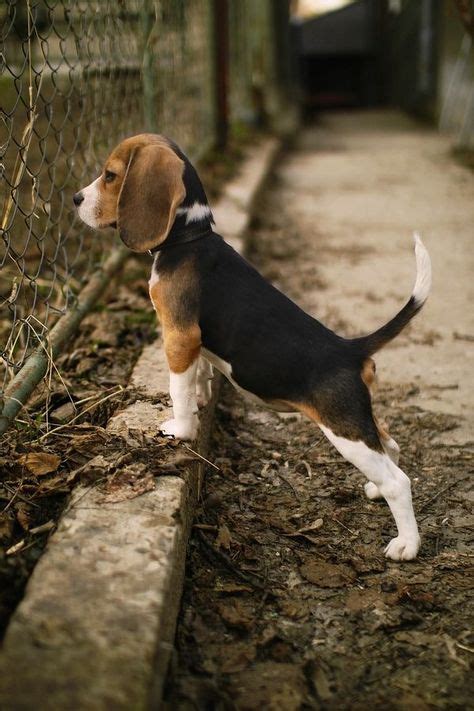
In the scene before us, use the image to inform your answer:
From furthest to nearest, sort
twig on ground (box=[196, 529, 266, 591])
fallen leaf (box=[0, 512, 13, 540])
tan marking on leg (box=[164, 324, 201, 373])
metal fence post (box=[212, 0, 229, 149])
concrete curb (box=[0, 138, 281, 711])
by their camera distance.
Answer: metal fence post (box=[212, 0, 229, 149]), tan marking on leg (box=[164, 324, 201, 373]), twig on ground (box=[196, 529, 266, 591]), fallen leaf (box=[0, 512, 13, 540]), concrete curb (box=[0, 138, 281, 711])

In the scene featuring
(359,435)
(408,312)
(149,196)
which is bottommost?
(359,435)

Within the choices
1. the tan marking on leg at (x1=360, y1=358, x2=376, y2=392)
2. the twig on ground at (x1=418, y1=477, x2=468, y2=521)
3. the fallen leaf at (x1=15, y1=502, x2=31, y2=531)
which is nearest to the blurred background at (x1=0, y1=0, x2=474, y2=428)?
the fallen leaf at (x1=15, y1=502, x2=31, y2=531)

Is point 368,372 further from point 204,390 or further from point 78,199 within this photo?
point 78,199

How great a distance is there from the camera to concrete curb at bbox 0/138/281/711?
156cm

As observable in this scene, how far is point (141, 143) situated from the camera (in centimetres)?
259

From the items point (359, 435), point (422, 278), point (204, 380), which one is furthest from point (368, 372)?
point (204, 380)

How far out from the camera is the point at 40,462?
2449 mm

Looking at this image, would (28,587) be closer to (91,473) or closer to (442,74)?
(91,473)

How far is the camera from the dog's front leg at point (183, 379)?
8.45 ft

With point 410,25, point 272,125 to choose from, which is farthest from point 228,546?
point 410,25

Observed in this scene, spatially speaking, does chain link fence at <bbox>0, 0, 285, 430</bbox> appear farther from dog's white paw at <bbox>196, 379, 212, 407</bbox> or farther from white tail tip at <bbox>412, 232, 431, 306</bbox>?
white tail tip at <bbox>412, 232, 431, 306</bbox>

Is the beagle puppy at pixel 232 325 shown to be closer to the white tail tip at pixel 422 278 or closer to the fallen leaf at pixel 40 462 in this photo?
the white tail tip at pixel 422 278

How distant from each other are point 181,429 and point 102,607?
92 cm

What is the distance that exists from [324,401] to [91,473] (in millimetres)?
727
